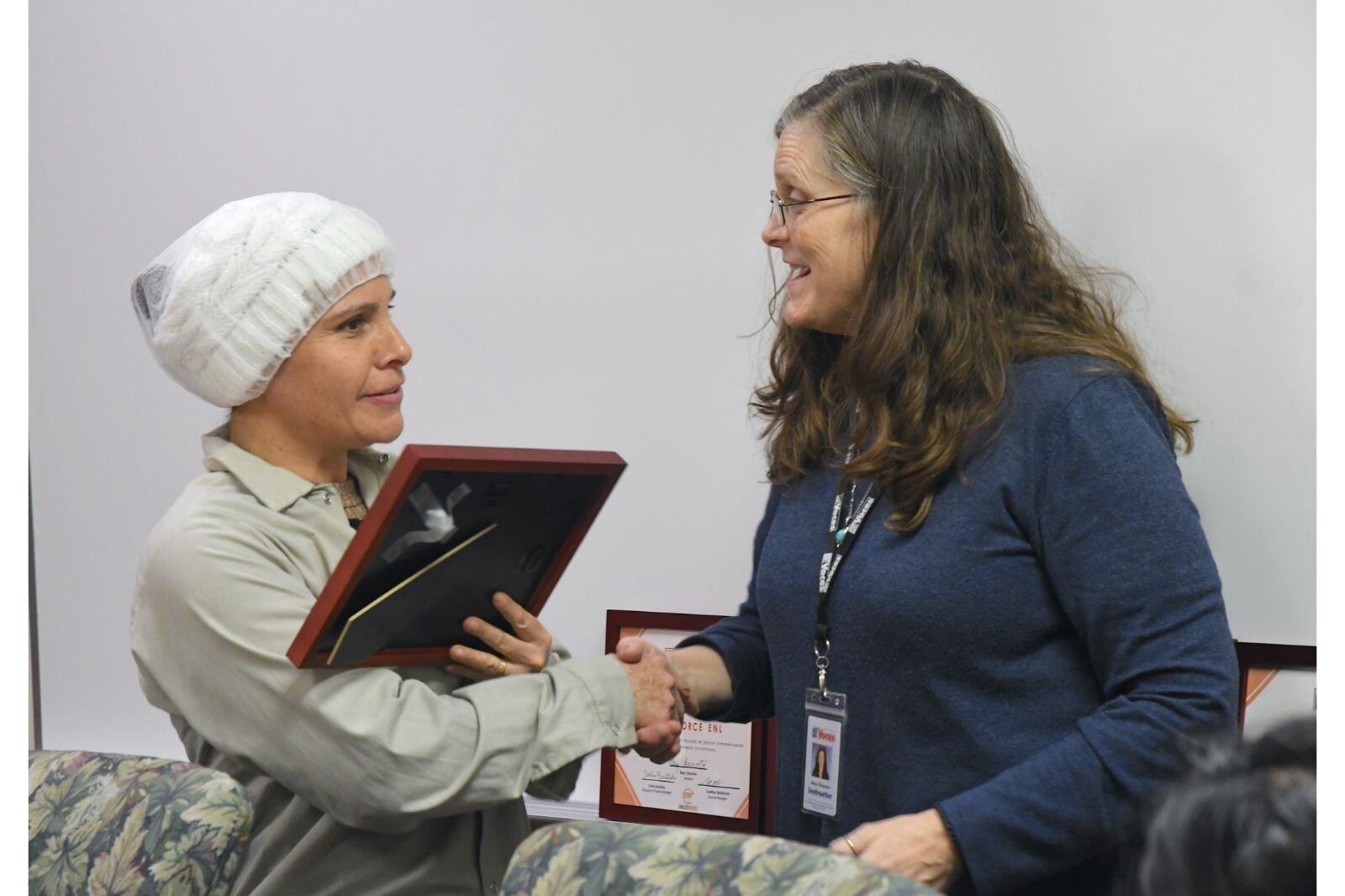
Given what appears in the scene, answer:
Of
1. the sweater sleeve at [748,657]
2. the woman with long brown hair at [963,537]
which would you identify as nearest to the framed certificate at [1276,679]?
the woman with long brown hair at [963,537]

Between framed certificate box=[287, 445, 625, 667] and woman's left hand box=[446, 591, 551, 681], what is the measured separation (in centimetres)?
2

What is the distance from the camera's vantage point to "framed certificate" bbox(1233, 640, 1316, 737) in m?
2.21

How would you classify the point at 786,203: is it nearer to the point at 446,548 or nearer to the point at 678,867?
the point at 446,548

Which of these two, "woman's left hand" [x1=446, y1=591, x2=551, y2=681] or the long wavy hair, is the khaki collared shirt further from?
the long wavy hair

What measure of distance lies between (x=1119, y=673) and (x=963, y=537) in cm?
25

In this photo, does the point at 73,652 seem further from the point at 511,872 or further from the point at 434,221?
the point at 511,872

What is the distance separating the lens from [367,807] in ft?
5.16

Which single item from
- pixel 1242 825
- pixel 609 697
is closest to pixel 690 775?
pixel 609 697

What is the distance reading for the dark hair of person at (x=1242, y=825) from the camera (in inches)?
28.8

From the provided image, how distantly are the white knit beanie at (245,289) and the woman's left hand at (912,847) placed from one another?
99 cm

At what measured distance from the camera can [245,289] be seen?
1.70 m

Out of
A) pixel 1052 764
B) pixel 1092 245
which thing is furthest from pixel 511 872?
pixel 1092 245

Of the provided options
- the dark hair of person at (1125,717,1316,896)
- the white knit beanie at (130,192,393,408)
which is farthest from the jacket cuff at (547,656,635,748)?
the dark hair of person at (1125,717,1316,896)
